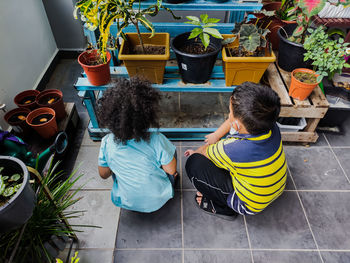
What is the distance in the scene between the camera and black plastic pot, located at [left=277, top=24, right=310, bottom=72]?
1895 mm

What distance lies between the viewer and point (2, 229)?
2.56 ft

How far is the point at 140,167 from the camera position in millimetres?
1337

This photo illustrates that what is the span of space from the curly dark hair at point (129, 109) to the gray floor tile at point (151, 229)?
0.76 m

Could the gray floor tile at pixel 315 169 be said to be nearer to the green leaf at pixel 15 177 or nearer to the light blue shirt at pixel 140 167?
the light blue shirt at pixel 140 167

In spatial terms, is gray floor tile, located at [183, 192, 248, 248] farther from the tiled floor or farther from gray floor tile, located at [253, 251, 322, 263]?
gray floor tile, located at [253, 251, 322, 263]

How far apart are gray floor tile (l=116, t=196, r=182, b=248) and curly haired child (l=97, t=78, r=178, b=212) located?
0.22 meters

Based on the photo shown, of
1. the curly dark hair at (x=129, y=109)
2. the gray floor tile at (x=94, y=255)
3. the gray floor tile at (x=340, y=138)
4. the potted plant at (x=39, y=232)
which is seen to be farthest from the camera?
the gray floor tile at (x=340, y=138)

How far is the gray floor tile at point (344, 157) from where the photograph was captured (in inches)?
79.0

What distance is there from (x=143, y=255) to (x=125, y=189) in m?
0.47

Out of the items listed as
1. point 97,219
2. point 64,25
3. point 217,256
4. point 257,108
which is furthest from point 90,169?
point 64,25

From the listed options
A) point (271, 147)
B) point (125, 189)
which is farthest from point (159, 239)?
point (271, 147)

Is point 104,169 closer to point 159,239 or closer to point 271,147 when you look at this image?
point 159,239

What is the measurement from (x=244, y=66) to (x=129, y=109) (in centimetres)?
102

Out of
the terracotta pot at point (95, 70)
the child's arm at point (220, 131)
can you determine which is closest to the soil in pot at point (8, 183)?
the terracotta pot at point (95, 70)
